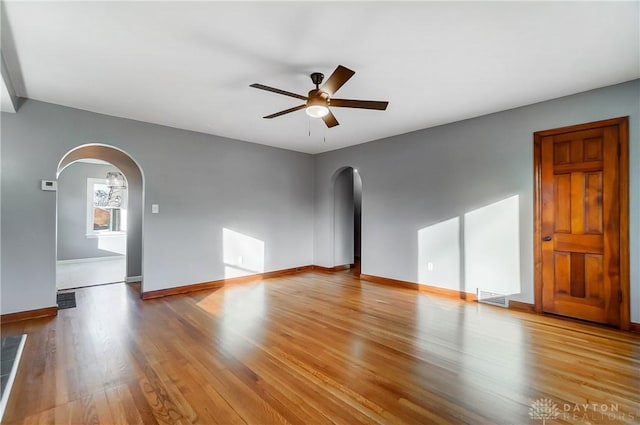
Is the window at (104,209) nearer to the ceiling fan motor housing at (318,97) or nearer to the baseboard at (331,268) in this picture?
the baseboard at (331,268)

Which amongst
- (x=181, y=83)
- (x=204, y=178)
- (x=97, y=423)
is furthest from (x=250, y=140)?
(x=97, y=423)

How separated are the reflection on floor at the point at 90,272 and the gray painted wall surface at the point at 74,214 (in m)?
0.26

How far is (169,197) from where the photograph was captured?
4457mm

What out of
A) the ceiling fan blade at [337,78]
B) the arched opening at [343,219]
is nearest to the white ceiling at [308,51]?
the ceiling fan blade at [337,78]

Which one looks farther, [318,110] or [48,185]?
[48,185]

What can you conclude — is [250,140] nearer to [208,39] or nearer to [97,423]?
[208,39]

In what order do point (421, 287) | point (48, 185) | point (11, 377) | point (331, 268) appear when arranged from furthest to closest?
point (331, 268) → point (421, 287) → point (48, 185) → point (11, 377)

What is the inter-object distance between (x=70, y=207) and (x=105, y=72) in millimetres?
6043

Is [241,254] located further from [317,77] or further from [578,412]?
[578,412]

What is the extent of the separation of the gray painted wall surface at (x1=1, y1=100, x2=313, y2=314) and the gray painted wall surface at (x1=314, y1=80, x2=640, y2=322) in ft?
3.33

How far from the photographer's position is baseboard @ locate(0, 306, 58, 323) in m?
3.23

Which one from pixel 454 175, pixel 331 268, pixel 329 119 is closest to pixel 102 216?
pixel 331 268

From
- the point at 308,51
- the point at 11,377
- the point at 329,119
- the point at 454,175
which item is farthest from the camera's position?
the point at 454,175

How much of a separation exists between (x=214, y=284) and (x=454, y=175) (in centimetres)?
426
